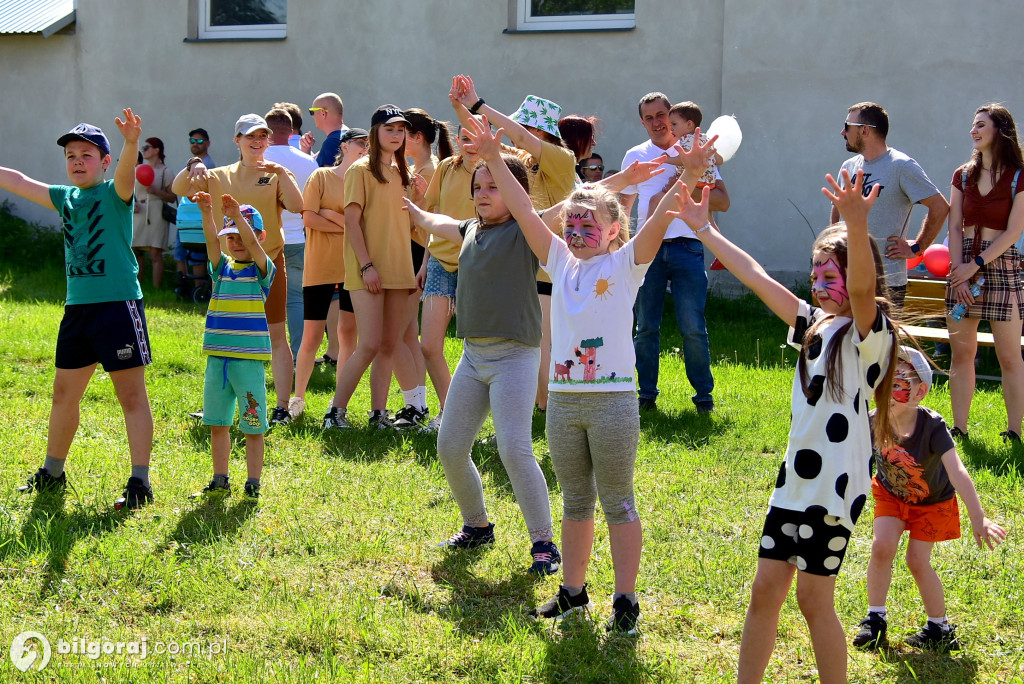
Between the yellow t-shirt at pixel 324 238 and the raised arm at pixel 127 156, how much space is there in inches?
91.8

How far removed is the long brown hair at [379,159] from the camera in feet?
22.3

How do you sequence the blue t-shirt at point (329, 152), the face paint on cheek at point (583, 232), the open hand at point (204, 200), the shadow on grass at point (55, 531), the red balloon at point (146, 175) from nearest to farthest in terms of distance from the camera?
the face paint on cheek at point (583, 232)
the shadow on grass at point (55, 531)
the open hand at point (204, 200)
the blue t-shirt at point (329, 152)
the red balloon at point (146, 175)

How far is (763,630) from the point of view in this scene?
3342mm

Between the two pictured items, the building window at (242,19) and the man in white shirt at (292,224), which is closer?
the man in white shirt at (292,224)

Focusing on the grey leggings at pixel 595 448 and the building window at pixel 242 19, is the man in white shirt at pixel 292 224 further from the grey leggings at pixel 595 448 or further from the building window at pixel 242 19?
the building window at pixel 242 19

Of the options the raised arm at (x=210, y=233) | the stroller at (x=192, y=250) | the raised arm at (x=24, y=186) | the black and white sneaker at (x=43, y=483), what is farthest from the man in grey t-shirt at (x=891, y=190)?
the stroller at (x=192, y=250)

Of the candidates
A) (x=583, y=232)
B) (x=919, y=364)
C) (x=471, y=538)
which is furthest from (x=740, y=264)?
(x=471, y=538)

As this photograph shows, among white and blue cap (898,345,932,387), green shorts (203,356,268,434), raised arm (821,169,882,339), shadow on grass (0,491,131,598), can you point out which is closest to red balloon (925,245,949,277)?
white and blue cap (898,345,932,387)

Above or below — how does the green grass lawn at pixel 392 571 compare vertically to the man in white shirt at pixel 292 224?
below

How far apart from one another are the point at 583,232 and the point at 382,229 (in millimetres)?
3135

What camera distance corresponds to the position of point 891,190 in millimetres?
6809

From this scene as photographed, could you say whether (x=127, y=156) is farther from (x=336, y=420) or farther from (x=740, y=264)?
(x=740, y=264)

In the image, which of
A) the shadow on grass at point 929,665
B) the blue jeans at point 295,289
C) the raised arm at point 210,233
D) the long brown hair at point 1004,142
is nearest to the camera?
the shadow on grass at point 929,665

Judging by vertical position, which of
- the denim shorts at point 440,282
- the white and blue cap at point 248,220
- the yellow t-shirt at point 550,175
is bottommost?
the denim shorts at point 440,282
